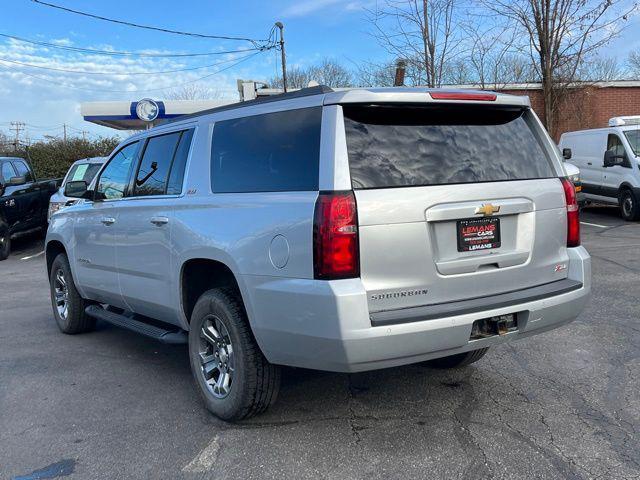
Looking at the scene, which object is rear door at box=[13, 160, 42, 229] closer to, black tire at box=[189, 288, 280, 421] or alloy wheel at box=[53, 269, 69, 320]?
alloy wheel at box=[53, 269, 69, 320]

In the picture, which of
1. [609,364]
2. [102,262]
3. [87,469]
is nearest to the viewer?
[87,469]

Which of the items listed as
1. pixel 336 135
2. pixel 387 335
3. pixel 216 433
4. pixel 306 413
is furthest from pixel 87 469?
pixel 336 135

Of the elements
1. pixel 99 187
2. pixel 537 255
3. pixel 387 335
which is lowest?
pixel 387 335

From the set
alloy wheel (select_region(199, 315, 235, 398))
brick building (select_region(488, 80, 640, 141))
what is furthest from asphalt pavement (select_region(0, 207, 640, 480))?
brick building (select_region(488, 80, 640, 141))

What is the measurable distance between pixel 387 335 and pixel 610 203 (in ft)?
42.9

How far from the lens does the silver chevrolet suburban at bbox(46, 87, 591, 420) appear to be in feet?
9.96

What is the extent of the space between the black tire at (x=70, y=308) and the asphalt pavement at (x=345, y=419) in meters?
0.40

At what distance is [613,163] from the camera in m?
13.3

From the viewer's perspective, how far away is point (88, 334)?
20.1ft

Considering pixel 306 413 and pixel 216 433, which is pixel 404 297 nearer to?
pixel 306 413

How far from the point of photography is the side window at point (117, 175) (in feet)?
16.7

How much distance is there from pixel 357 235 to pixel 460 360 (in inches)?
79.4

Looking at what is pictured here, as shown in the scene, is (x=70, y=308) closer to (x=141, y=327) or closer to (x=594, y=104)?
(x=141, y=327)

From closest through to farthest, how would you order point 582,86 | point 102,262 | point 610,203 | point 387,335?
point 387,335 → point 102,262 → point 610,203 → point 582,86
